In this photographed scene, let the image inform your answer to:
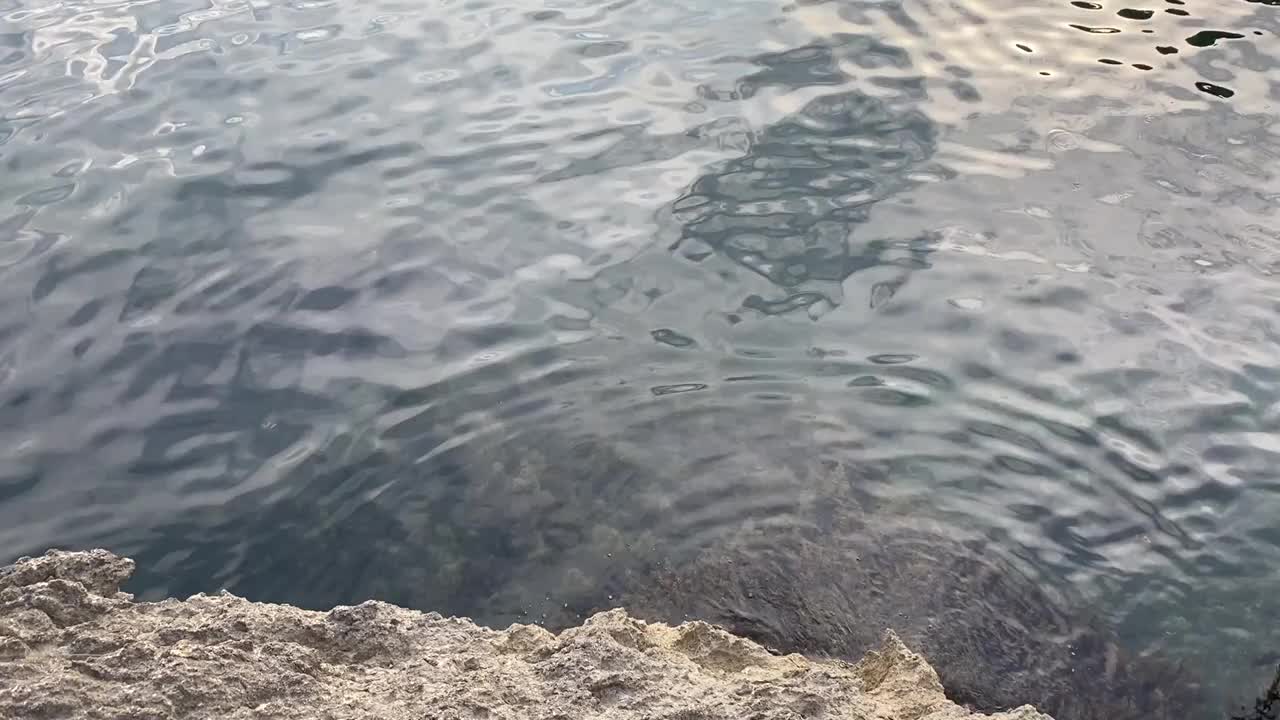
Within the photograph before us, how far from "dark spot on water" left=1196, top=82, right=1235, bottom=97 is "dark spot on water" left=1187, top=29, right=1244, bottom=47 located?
679mm

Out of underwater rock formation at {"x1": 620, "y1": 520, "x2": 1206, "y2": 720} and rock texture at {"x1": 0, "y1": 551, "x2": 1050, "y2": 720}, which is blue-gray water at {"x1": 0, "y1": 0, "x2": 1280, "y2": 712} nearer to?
underwater rock formation at {"x1": 620, "y1": 520, "x2": 1206, "y2": 720}

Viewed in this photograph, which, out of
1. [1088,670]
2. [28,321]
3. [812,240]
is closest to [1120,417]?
[1088,670]

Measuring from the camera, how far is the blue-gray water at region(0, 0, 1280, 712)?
502cm

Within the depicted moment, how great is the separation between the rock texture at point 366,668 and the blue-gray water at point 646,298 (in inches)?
41.3

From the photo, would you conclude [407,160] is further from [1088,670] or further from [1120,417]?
[1088,670]

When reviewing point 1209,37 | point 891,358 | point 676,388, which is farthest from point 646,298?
point 1209,37

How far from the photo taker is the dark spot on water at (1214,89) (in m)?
7.85

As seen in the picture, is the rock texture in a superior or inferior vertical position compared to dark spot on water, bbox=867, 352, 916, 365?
superior

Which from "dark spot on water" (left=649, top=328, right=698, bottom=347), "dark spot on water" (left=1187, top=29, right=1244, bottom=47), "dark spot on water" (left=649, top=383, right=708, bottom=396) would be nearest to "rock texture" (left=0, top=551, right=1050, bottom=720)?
"dark spot on water" (left=649, top=383, right=708, bottom=396)

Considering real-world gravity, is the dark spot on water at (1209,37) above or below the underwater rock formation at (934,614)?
above

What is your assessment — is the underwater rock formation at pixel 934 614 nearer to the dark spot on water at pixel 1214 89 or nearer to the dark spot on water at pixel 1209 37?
the dark spot on water at pixel 1214 89

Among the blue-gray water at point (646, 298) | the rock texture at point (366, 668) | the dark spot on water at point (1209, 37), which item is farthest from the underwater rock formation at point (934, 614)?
the dark spot on water at point (1209, 37)

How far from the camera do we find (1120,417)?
17.8 ft

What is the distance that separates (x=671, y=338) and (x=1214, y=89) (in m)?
4.41
